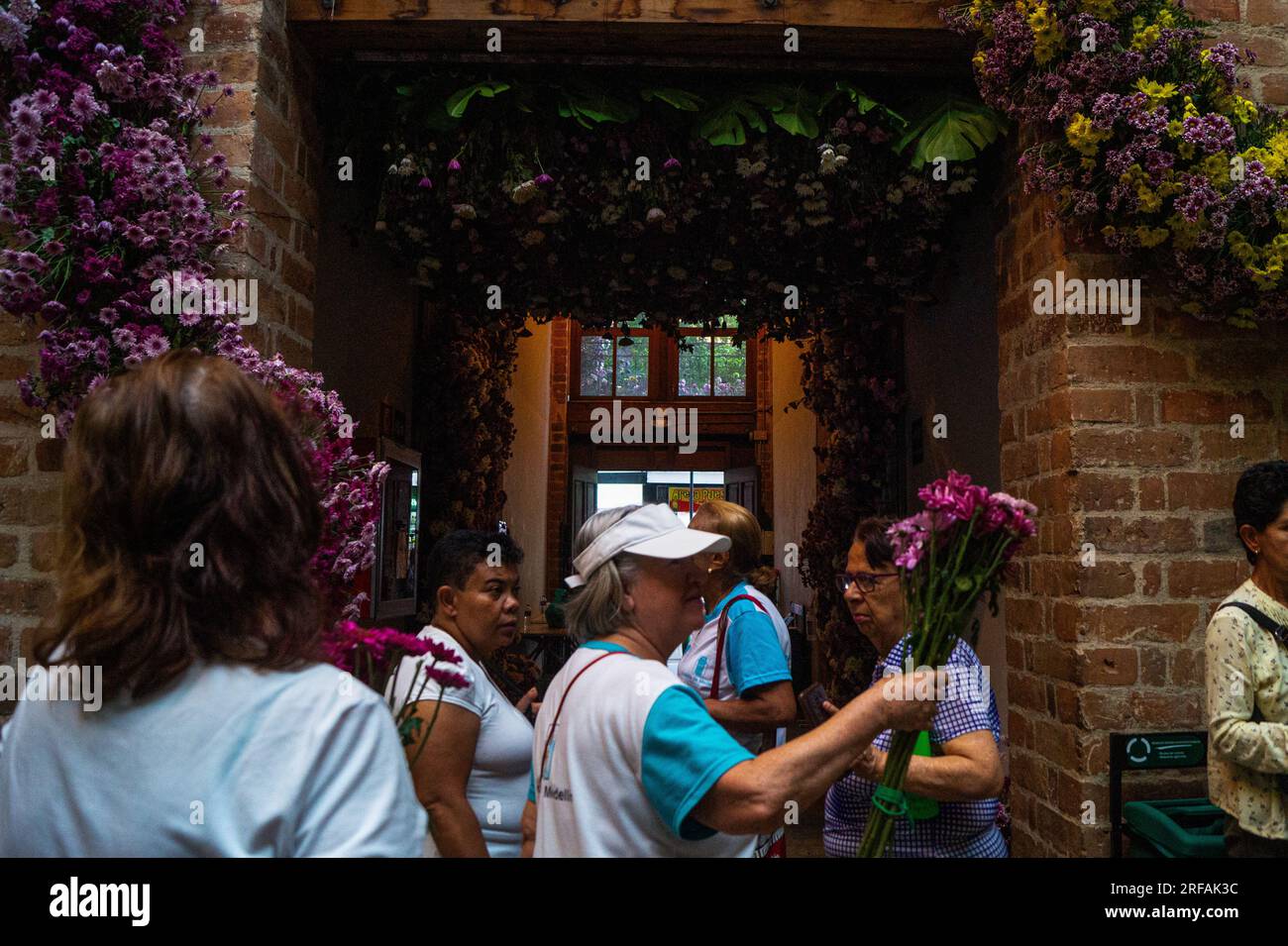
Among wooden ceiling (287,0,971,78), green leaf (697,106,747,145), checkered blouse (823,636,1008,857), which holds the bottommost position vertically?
checkered blouse (823,636,1008,857)

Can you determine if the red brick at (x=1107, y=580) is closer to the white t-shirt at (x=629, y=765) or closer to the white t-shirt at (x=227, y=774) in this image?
the white t-shirt at (x=629, y=765)

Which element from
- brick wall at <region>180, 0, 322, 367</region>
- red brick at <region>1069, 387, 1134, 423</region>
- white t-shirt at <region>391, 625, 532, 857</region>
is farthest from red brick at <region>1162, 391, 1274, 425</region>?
brick wall at <region>180, 0, 322, 367</region>

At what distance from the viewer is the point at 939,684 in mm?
1484

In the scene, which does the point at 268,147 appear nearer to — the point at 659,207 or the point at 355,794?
the point at 659,207

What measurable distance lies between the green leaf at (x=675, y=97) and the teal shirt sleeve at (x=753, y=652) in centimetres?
160

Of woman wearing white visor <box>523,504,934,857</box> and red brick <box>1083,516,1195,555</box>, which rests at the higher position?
red brick <box>1083,516,1195,555</box>

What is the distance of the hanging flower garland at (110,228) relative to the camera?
2250 mm

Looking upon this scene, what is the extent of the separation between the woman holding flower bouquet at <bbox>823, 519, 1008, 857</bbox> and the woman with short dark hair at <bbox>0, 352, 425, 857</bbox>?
41.6 inches

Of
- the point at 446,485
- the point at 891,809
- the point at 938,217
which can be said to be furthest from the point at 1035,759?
the point at 446,485

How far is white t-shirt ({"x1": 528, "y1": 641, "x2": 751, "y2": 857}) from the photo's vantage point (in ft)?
4.58

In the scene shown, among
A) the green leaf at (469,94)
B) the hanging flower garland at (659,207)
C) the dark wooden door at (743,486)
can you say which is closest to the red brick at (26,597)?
the hanging flower garland at (659,207)

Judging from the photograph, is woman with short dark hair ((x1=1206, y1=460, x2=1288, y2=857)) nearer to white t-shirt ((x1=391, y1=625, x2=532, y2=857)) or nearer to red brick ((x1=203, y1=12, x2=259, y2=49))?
white t-shirt ((x1=391, y1=625, x2=532, y2=857))

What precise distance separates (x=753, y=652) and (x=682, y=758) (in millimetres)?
1328
